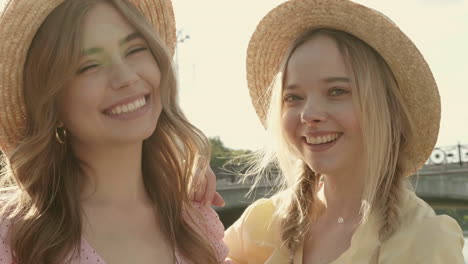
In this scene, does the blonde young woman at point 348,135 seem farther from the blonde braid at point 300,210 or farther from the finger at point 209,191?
the finger at point 209,191

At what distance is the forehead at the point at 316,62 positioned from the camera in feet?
13.0

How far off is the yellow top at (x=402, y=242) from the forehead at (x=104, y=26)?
50.3 inches

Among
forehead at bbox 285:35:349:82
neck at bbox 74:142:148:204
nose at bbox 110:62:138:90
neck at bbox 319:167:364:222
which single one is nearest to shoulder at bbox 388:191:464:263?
neck at bbox 319:167:364:222

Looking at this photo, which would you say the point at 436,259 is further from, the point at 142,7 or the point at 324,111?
the point at 142,7

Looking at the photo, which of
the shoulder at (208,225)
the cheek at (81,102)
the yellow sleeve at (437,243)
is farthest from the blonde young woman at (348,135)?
the cheek at (81,102)

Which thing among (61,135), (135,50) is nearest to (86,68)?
(135,50)

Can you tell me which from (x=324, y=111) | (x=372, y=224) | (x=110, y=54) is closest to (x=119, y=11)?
(x=110, y=54)

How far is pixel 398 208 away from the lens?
3867 mm

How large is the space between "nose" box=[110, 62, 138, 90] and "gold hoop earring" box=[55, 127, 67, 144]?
39 centimetres

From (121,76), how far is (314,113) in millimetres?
922

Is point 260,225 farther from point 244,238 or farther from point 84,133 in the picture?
point 84,133

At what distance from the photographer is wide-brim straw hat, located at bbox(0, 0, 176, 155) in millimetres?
3494

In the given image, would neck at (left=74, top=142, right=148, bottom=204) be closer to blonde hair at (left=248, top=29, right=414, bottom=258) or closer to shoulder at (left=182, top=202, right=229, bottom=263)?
shoulder at (left=182, top=202, right=229, bottom=263)

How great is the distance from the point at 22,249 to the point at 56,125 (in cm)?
53
